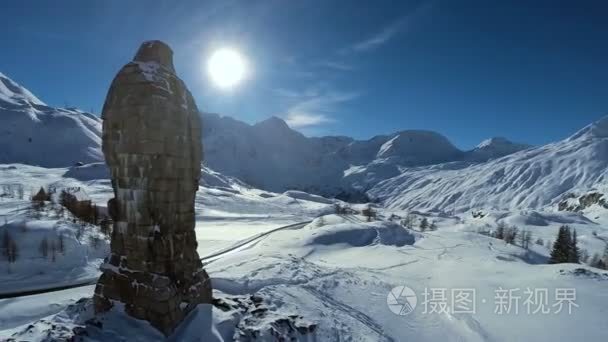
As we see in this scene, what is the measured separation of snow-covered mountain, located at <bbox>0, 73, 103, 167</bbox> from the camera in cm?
12400

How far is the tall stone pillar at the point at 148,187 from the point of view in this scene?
780 centimetres

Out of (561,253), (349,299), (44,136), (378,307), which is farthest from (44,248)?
(44,136)

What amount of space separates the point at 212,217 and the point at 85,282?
4789 cm

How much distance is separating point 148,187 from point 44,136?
164 m

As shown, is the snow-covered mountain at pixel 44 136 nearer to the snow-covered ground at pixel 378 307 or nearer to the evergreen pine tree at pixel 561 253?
the snow-covered ground at pixel 378 307

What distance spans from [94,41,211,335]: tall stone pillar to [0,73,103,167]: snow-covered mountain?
137870mm

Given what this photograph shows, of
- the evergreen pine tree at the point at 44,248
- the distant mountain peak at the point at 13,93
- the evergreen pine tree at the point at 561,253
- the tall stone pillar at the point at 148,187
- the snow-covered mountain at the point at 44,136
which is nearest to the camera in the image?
the tall stone pillar at the point at 148,187

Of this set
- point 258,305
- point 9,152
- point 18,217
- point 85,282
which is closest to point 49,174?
point 9,152

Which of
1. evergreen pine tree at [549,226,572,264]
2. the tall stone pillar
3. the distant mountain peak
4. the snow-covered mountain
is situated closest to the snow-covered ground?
the tall stone pillar

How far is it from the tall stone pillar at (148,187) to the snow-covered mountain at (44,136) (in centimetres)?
13787

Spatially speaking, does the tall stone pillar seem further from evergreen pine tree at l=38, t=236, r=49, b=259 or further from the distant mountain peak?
the distant mountain peak

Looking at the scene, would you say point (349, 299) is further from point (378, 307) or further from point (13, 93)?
point (13, 93)

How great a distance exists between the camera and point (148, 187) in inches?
313

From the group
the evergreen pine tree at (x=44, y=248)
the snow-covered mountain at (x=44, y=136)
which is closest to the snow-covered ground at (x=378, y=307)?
the evergreen pine tree at (x=44, y=248)
